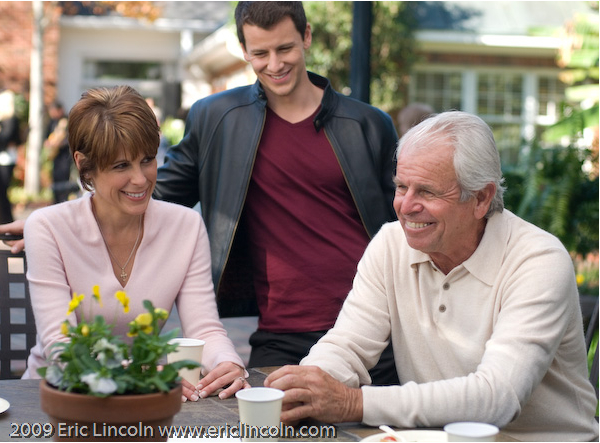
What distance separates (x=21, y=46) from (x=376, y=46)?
28.7 ft

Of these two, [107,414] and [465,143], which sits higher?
[465,143]

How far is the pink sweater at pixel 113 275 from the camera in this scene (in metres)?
2.82

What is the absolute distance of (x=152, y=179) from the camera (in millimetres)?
2920

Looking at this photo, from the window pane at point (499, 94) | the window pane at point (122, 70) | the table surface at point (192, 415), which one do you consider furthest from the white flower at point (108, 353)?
the window pane at point (122, 70)

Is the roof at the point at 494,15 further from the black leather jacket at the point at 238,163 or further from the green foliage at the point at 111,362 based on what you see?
the green foliage at the point at 111,362

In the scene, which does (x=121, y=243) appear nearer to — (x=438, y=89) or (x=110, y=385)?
(x=110, y=385)

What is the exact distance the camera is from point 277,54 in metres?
3.64

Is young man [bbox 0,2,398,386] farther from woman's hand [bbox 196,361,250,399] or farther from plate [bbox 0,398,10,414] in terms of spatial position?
plate [bbox 0,398,10,414]

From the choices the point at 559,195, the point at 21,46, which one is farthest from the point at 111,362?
the point at 21,46

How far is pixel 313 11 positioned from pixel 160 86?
6852 millimetres

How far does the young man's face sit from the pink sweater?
2.59 feet

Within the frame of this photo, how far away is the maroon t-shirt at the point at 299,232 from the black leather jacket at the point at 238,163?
0.07 meters

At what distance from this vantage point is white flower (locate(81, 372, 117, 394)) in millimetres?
1689

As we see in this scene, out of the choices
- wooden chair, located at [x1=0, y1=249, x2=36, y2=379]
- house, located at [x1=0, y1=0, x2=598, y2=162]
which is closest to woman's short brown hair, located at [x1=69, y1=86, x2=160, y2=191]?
wooden chair, located at [x1=0, y1=249, x2=36, y2=379]
